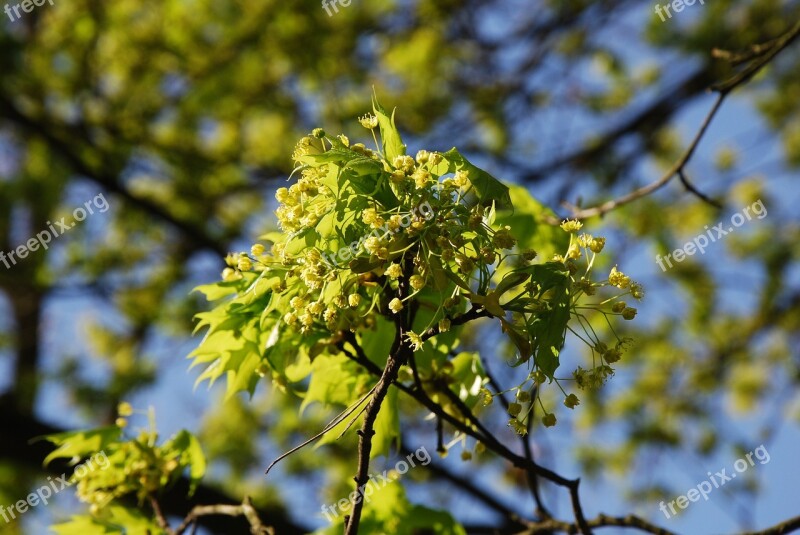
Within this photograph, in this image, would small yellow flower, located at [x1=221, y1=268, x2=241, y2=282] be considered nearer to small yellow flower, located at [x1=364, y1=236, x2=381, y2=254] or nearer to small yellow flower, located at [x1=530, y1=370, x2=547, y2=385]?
small yellow flower, located at [x1=364, y1=236, x2=381, y2=254]

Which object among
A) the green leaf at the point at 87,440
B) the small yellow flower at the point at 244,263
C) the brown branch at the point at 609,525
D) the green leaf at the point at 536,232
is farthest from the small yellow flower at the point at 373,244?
the green leaf at the point at 87,440

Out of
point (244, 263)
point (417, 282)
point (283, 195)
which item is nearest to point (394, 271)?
point (417, 282)

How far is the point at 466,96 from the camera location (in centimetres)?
895

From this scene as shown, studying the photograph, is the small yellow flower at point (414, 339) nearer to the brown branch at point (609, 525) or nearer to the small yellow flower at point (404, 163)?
the small yellow flower at point (404, 163)

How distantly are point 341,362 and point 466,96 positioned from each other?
7.13 meters

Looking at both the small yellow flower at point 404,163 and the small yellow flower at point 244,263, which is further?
the small yellow flower at point 244,263

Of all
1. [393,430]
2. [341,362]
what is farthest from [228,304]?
[393,430]

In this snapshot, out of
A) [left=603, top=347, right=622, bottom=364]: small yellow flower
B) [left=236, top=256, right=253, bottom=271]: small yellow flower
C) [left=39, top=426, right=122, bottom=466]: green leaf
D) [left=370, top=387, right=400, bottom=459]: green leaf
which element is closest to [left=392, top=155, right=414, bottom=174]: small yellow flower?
[left=236, top=256, right=253, bottom=271]: small yellow flower

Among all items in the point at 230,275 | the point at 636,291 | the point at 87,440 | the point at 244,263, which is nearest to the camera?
the point at 636,291

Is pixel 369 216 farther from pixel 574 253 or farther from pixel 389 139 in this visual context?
pixel 574 253

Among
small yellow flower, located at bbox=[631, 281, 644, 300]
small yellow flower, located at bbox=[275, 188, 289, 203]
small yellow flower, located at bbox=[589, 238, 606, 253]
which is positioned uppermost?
small yellow flower, located at bbox=[275, 188, 289, 203]

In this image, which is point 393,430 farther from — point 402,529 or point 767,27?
point 767,27

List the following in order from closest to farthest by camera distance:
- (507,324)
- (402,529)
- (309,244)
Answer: (507,324), (309,244), (402,529)

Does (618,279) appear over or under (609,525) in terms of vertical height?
over
